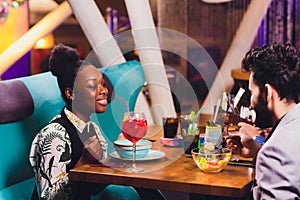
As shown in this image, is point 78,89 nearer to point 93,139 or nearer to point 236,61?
point 93,139

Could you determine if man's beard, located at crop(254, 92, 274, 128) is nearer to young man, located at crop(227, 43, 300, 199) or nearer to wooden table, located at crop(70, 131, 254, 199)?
young man, located at crop(227, 43, 300, 199)

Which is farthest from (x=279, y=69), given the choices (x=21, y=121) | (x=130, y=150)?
(x=21, y=121)

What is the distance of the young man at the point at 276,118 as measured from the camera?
188cm

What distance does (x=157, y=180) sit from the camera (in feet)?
7.34

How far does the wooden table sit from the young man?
0.44 feet

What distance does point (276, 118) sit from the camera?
2.27m

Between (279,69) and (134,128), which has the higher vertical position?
(279,69)

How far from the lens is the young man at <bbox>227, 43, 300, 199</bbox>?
74.1 inches

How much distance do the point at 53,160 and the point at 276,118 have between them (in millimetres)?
929

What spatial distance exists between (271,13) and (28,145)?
4092 millimetres

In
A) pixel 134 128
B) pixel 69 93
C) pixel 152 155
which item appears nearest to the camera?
pixel 134 128

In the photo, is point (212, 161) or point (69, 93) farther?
point (69, 93)

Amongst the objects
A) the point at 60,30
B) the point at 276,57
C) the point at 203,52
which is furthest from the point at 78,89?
the point at 60,30

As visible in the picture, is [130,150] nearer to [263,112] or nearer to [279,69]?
[263,112]
